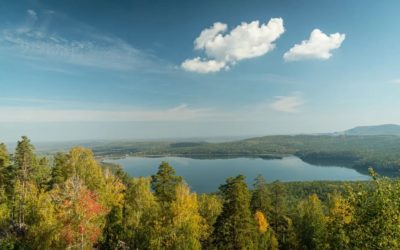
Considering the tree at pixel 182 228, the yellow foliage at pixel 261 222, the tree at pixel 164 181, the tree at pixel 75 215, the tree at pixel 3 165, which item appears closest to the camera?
the tree at pixel 75 215

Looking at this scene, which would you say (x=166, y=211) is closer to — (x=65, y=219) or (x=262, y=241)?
(x=65, y=219)

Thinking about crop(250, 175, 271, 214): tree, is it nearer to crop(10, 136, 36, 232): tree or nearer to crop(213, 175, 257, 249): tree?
crop(213, 175, 257, 249): tree

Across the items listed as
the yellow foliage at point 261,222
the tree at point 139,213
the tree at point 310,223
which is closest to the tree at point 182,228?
the tree at point 139,213

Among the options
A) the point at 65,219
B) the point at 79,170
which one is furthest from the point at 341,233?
the point at 79,170

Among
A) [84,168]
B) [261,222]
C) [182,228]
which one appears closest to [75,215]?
[182,228]

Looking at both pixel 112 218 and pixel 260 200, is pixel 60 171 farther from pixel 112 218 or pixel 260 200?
pixel 260 200

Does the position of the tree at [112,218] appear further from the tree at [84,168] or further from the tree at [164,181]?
the tree at [164,181]
